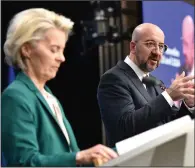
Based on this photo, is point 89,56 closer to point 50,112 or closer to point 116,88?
point 116,88

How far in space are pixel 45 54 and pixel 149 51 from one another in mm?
363

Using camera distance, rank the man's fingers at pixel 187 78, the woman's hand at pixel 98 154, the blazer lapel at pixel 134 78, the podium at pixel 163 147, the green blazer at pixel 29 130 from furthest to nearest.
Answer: the blazer lapel at pixel 134 78, the man's fingers at pixel 187 78, the green blazer at pixel 29 130, the woman's hand at pixel 98 154, the podium at pixel 163 147

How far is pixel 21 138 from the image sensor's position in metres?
1.23

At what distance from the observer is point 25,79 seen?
52.0 inches

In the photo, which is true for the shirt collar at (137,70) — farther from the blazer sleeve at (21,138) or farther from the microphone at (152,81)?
the blazer sleeve at (21,138)

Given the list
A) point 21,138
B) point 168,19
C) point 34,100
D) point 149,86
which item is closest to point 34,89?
point 34,100

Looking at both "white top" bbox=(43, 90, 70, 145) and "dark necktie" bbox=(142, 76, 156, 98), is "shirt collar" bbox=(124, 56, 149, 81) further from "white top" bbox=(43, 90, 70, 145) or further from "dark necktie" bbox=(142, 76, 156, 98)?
"white top" bbox=(43, 90, 70, 145)

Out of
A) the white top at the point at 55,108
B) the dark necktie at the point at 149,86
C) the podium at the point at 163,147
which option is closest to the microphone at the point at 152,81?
the dark necktie at the point at 149,86

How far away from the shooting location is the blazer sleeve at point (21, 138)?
121 cm

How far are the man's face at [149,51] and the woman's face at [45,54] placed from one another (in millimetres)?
296

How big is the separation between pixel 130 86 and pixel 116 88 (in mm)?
45

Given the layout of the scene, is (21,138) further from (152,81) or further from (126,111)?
(152,81)

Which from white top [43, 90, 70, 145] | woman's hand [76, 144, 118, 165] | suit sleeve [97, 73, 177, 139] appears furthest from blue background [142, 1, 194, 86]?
woman's hand [76, 144, 118, 165]

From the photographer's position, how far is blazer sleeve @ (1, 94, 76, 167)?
3.98 feet
